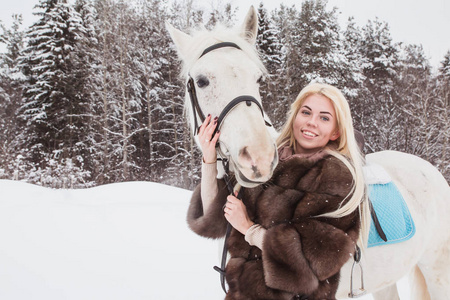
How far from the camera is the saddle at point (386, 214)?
5.41 feet

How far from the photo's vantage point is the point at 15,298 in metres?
2.63

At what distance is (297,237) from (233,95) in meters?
0.86

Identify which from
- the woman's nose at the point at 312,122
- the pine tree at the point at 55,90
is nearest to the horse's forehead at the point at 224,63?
the woman's nose at the point at 312,122

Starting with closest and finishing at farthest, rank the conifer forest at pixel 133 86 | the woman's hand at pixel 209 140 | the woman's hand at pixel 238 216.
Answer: the woman's hand at pixel 238 216 < the woman's hand at pixel 209 140 < the conifer forest at pixel 133 86

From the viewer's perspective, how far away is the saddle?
1.65 meters

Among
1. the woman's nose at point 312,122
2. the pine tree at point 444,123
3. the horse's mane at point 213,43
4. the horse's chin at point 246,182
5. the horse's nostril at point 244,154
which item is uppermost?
the pine tree at point 444,123

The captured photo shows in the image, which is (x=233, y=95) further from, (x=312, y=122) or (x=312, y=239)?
(x=312, y=239)

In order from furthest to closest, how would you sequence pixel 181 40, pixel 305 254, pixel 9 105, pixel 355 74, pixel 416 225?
pixel 9 105, pixel 355 74, pixel 181 40, pixel 416 225, pixel 305 254

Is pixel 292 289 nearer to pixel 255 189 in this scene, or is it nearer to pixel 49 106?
pixel 255 189

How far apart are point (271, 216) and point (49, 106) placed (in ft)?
52.8

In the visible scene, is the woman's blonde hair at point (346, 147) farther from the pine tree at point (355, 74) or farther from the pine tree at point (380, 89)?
the pine tree at point (380, 89)

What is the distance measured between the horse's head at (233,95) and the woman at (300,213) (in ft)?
0.44

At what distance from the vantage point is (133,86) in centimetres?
1572

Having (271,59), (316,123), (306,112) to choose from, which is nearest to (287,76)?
(271,59)
